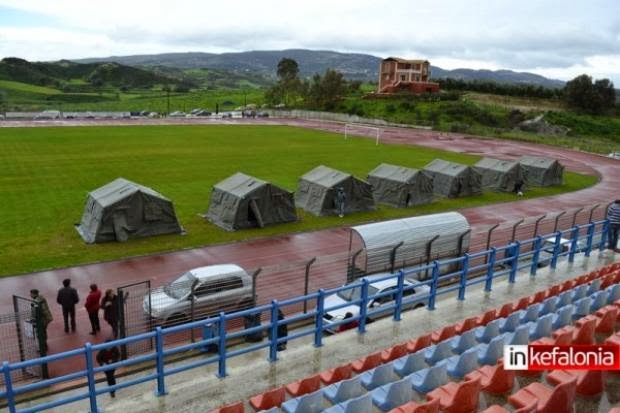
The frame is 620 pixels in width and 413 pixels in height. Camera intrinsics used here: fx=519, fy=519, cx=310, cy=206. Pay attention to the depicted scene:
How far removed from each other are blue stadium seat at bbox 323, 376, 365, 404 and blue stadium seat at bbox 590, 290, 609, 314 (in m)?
6.92

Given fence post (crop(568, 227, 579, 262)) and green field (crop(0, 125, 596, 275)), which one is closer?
fence post (crop(568, 227, 579, 262))

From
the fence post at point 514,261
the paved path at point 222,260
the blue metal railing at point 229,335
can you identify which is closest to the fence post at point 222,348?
the blue metal railing at point 229,335

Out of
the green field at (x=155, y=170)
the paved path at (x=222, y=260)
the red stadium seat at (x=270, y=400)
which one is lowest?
the paved path at (x=222, y=260)

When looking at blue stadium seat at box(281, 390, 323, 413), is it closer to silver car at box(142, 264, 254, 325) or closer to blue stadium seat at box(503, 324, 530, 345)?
blue stadium seat at box(503, 324, 530, 345)

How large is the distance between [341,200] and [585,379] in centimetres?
1931

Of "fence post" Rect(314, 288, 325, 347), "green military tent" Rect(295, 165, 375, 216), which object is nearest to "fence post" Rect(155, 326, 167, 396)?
"fence post" Rect(314, 288, 325, 347)

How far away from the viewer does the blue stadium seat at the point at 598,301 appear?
11867mm

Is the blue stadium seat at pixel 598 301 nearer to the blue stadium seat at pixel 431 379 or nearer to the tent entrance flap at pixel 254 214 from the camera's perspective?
the blue stadium seat at pixel 431 379

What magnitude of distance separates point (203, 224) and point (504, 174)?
21.7m

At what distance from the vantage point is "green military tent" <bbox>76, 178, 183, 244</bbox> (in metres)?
21.6

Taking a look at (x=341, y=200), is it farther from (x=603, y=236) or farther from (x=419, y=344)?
(x=419, y=344)

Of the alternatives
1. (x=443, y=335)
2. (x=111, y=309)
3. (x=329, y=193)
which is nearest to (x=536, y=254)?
(x=443, y=335)

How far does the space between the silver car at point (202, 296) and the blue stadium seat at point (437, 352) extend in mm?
5555

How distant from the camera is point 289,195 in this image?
25.4 meters
